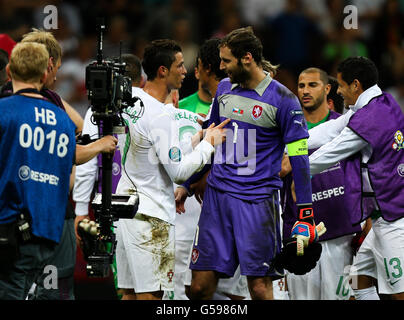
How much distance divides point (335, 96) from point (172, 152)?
2296 millimetres

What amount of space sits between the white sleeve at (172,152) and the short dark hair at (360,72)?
1449 millimetres

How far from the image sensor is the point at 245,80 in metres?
5.61

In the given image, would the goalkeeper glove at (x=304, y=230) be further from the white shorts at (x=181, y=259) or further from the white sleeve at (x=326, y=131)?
the white shorts at (x=181, y=259)

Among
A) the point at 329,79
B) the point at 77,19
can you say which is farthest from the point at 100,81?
the point at 77,19

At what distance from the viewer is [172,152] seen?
218 inches

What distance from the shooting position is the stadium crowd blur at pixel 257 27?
891cm

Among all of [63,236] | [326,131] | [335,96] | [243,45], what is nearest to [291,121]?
[243,45]

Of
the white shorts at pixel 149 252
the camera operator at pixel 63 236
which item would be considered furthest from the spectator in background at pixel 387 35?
the white shorts at pixel 149 252

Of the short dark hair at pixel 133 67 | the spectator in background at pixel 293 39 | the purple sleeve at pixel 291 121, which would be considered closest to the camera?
the purple sleeve at pixel 291 121

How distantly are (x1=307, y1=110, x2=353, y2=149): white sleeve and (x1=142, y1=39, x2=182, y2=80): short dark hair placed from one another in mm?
1267

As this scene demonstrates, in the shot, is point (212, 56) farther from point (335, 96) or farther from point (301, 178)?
point (301, 178)

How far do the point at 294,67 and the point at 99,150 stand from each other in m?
4.95

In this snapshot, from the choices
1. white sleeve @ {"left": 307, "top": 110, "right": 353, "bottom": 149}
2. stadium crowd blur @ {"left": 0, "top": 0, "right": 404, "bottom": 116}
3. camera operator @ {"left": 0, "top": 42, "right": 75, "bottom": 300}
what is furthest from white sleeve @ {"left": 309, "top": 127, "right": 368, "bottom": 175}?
stadium crowd blur @ {"left": 0, "top": 0, "right": 404, "bottom": 116}

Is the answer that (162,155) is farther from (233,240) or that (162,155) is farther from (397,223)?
(397,223)
